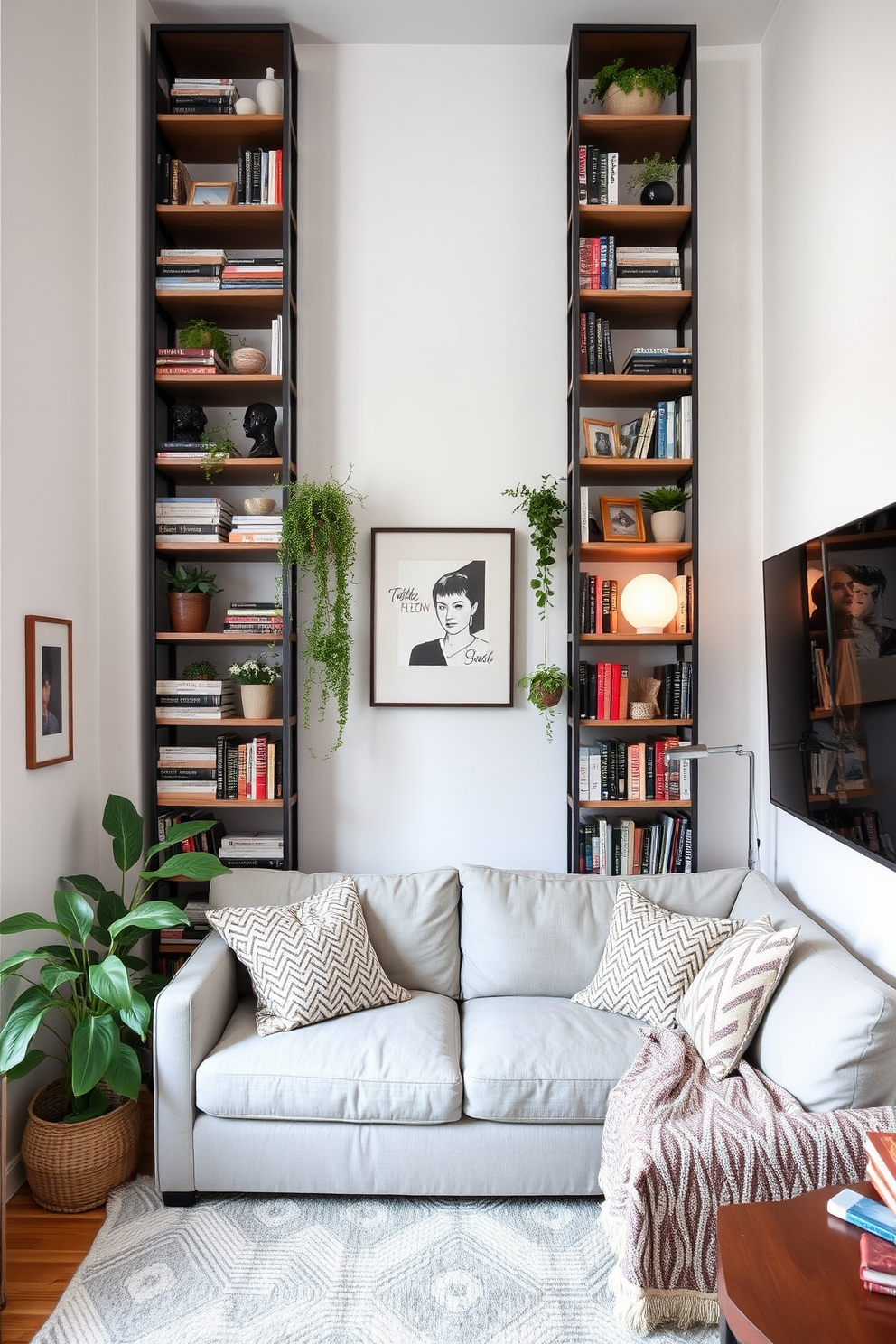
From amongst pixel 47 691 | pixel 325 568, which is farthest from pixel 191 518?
pixel 47 691

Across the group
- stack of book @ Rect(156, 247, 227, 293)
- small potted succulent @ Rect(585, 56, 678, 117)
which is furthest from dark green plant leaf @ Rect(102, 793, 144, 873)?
small potted succulent @ Rect(585, 56, 678, 117)

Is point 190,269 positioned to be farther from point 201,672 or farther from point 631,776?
point 631,776

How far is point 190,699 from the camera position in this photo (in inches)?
117

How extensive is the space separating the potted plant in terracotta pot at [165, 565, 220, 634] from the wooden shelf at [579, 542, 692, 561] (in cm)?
131

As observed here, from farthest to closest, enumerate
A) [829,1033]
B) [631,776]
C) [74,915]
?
[631,776] → [74,915] → [829,1033]

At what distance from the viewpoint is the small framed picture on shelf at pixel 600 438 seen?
118 inches

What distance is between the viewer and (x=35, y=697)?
244 centimetres

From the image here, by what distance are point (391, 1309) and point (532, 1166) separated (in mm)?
484

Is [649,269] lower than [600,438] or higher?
higher

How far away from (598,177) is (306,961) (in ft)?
8.92

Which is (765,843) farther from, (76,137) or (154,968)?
(76,137)

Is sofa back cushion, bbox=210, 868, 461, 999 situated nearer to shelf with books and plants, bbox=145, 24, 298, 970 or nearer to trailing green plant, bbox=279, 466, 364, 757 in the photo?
shelf with books and plants, bbox=145, 24, 298, 970

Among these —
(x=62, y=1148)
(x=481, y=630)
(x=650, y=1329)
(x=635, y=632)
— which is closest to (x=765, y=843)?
(x=635, y=632)

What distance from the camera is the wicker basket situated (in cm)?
224
